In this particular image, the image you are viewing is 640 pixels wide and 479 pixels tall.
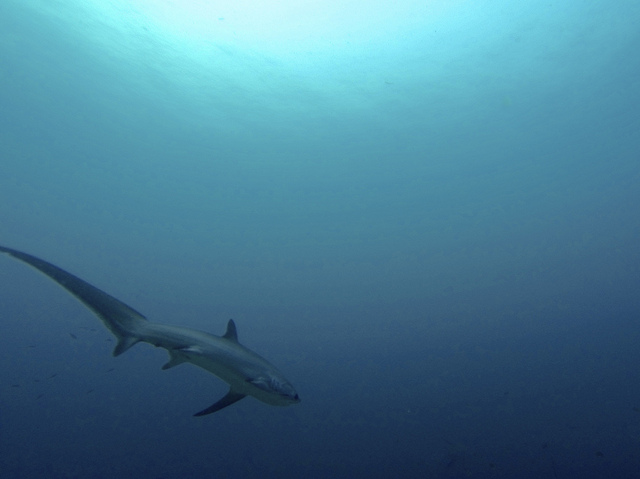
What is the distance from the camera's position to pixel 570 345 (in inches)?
1046

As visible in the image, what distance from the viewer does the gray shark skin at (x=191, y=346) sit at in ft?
8.92

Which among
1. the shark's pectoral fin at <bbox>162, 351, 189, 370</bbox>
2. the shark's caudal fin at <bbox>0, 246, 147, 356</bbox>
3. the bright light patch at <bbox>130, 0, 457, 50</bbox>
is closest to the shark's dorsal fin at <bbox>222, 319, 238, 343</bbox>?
the shark's pectoral fin at <bbox>162, 351, 189, 370</bbox>

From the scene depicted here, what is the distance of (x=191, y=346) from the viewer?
2.94m

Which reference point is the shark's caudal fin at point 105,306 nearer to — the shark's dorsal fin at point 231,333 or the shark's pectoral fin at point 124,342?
the shark's pectoral fin at point 124,342

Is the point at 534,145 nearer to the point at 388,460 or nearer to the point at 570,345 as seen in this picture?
the point at 570,345

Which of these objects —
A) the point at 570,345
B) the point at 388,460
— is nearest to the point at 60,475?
the point at 388,460

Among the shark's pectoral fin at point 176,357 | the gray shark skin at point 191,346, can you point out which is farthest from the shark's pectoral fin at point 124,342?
the shark's pectoral fin at point 176,357

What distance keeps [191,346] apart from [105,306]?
0.71m

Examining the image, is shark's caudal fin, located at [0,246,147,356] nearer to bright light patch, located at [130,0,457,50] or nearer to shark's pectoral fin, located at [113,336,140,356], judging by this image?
shark's pectoral fin, located at [113,336,140,356]

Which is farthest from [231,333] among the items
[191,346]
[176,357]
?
[191,346]

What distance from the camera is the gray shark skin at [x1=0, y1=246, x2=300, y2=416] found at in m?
2.72

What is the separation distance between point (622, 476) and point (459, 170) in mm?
42940

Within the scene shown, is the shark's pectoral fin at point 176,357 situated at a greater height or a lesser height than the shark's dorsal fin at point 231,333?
lesser

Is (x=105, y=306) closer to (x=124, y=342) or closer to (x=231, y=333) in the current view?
(x=124, y=342)
